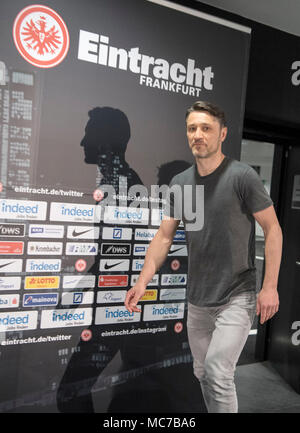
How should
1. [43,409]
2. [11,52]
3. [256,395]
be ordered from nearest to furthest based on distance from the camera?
[11,52], [43,409], [256,395]

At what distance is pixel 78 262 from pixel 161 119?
984 millimetres

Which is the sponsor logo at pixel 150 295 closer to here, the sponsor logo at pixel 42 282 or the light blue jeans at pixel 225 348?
the light blue jeans at pixel 225 348

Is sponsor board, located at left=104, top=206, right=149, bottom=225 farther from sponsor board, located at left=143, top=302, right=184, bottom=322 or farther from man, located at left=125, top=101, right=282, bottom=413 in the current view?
sponsor board, located at left=143, top=302, right=184, bottom=322

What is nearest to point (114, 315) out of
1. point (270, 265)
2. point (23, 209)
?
point (23, 209)

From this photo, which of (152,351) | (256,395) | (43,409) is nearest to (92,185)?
(152,351)

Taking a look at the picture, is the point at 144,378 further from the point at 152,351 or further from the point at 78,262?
the point at 78,262

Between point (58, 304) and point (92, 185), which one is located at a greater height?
point (92, 185)

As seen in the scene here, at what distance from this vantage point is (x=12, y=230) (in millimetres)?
2098

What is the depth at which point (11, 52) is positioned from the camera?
2.04 m

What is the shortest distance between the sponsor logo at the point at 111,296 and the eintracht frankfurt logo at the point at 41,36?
4.21ft

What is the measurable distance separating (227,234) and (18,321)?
3.87 feet

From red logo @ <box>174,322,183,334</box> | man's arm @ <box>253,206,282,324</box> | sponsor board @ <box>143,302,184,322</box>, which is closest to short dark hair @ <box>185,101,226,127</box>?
man's arm @ <box>253,206,282,324</box>

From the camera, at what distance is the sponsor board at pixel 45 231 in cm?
215

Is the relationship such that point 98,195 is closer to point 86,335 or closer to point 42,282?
point 42,282
